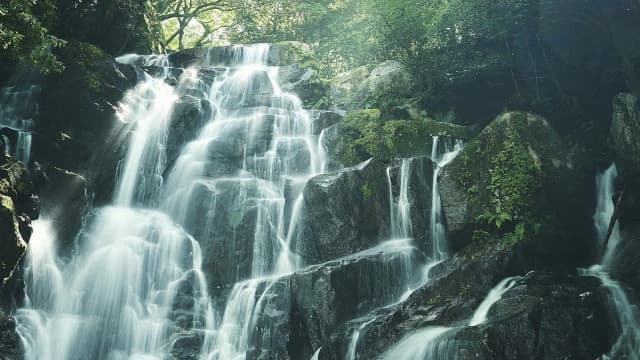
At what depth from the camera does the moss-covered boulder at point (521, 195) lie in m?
9.81

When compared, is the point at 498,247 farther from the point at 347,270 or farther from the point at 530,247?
the point at 347,270

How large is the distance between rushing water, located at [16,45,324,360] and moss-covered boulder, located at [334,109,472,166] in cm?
97

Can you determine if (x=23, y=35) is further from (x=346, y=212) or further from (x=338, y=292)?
(x=338, y=292)

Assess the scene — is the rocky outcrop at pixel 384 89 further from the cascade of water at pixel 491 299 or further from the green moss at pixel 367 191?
the cascade of water at pixel 491 299

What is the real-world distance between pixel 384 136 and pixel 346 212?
3.37 metres

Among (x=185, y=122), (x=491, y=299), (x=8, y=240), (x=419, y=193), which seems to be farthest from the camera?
(x=185, y=122)

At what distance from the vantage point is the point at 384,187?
11984mm

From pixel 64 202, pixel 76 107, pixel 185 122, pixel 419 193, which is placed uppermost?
pixel 76 107

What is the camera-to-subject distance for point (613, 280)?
861 cm

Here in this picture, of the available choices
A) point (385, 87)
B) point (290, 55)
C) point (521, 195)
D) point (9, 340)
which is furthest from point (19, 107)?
point (521, 195)

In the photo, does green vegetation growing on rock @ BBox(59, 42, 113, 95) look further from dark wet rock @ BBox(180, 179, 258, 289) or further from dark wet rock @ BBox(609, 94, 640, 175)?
dark wet rock @ BBox(609, 94, 640, 175)

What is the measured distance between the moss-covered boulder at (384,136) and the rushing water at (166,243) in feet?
3.19

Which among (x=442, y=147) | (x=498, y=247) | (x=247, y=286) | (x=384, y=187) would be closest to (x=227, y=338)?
(x=247, y=286)

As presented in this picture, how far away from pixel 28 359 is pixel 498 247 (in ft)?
29.6
